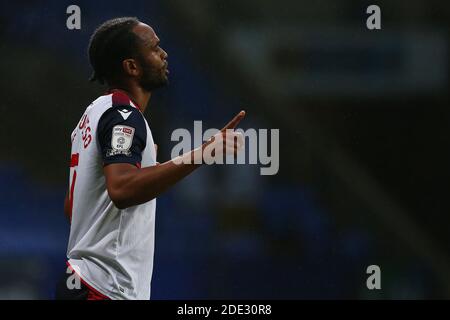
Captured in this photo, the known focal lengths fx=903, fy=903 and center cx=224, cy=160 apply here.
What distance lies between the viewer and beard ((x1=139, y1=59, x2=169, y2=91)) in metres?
2.99

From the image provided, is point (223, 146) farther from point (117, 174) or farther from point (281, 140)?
point (281, 140)

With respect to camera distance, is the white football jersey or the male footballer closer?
the male footballer

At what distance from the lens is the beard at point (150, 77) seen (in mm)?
2986

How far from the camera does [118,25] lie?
9.89 ft

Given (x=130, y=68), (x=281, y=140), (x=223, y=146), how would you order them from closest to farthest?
(x=223, y=146) → (x=130, y=68) → (x=281, y=140)

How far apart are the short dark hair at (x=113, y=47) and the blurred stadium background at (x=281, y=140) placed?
6.69 ft

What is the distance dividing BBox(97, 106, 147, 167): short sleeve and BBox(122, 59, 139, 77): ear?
255 millimetres

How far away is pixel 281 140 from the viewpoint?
202 inches

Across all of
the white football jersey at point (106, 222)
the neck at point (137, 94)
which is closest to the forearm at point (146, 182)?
the white football jersey at point (106, 222)

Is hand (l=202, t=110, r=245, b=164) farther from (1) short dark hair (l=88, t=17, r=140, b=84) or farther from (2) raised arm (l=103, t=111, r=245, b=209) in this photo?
(1) short dark hair (l=88, t=17, r=140, b=84)

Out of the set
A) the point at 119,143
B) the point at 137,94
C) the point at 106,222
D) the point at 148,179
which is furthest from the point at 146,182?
the point at 137,94

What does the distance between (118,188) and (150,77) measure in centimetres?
54

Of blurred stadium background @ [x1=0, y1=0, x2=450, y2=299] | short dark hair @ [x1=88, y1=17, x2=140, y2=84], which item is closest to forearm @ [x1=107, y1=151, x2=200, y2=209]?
short dark hair @ [x1=88, y1=17, x2=140, y2=84]
